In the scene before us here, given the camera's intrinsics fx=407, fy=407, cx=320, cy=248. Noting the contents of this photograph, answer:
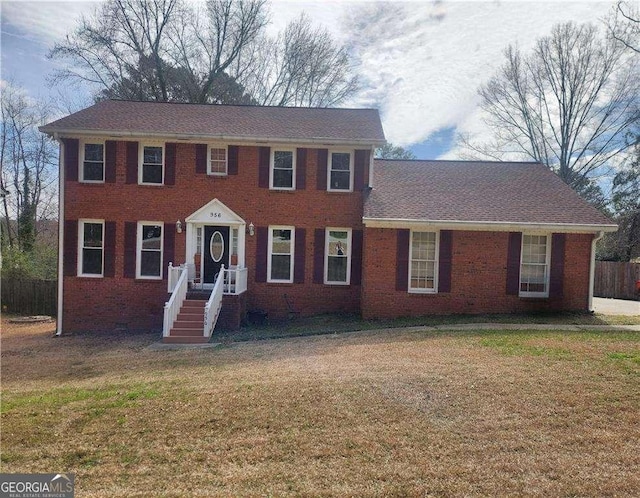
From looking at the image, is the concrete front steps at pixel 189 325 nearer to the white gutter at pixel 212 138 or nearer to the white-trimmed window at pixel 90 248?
the white-trimmed window at pixel 90 248

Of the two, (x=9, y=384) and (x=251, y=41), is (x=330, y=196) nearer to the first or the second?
(x=9, y=384)

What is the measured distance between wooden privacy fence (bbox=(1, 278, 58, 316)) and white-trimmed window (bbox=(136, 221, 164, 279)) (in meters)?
9.01

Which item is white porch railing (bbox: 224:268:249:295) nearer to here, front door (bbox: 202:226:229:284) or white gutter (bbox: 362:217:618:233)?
front door (bbox: 202:226:229:284)

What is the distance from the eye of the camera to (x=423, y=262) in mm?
13023

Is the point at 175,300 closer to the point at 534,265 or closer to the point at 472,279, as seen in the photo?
the point at 472,279

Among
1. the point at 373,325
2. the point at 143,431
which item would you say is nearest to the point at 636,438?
the point at 143,431

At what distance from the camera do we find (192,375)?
25.0 ft

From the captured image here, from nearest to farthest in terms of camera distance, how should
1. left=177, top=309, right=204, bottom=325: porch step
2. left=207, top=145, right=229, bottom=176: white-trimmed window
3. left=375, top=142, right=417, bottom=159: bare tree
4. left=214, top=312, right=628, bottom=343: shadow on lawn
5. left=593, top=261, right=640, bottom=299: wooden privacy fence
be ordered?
1. left=214, top=312, right=628, bottom=343: shadow on lawn
2. left=177, top=309, right=204, bottom=325: porch step
3. left=207, top=145, right=229, bottom=176: white-trimmed window
4. left=593, top=261, right=640, bottom=299: wooden privacy fence
5. left=375, top=142, right=417, bottom=159: bare tree

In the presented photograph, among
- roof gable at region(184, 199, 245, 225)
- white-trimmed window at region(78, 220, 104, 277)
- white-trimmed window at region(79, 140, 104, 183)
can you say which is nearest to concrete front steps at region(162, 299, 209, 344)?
roof gable at region(184, 199, 245, 225)

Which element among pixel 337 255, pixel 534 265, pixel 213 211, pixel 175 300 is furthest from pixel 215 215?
pixel 534 265

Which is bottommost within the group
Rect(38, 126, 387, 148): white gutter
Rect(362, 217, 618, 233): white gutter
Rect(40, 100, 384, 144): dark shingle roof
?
→ Rect(362, 217, 618, 233): white gutter

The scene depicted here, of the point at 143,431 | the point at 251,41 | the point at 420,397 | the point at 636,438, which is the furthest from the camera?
the point at 251,41

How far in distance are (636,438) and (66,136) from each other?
643 inches

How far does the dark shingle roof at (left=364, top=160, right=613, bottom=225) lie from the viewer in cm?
1275
